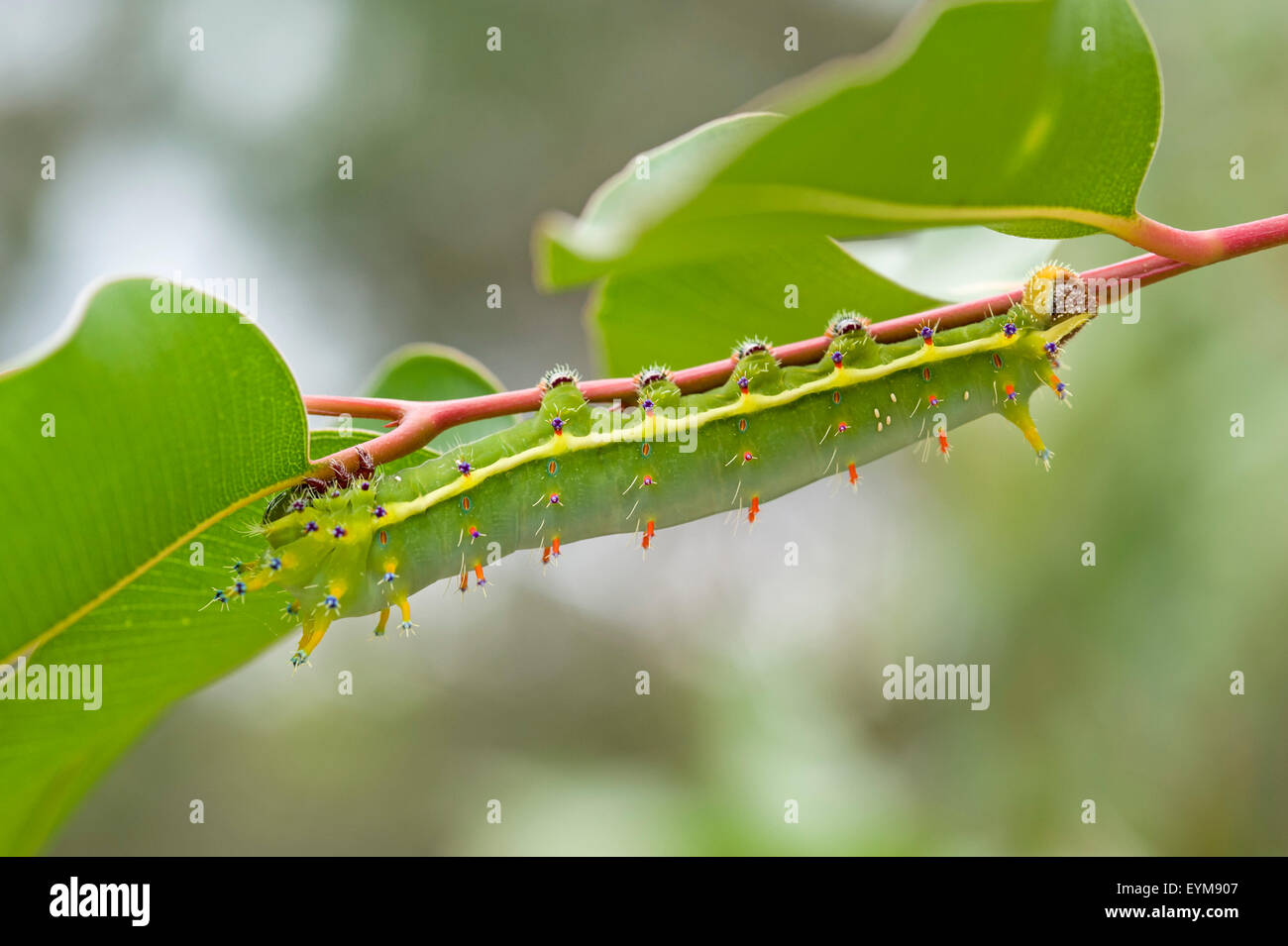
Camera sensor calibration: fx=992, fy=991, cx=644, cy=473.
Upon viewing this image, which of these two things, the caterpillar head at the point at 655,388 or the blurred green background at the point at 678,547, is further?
the blurred green background at the point at 678,547

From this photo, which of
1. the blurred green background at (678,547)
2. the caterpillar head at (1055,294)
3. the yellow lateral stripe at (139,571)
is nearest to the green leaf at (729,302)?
the caterpillar head at (1055,294)

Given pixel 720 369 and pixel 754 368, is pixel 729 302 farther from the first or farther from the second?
pixel 720 369

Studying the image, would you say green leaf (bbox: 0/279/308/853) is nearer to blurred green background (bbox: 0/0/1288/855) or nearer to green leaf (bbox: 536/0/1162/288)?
green leaf (bbox: 536/0/1162/288)

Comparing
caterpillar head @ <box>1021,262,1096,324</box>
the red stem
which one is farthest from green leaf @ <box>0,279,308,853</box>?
caterpillar head @ <box>1021,262,1096,324</box>

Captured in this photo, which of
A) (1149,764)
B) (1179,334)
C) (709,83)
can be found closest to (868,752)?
(1149,764)

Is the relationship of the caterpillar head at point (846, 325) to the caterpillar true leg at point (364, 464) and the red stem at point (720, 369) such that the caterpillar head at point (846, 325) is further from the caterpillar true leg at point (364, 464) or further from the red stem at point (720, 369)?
the caterpillar true leg at point (364, 464)

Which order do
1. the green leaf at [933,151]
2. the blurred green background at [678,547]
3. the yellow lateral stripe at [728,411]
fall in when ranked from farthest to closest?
the blurred green background at [678,547] < the yellow lateral stripe at [728,411] < the green leaf at [933,151]
